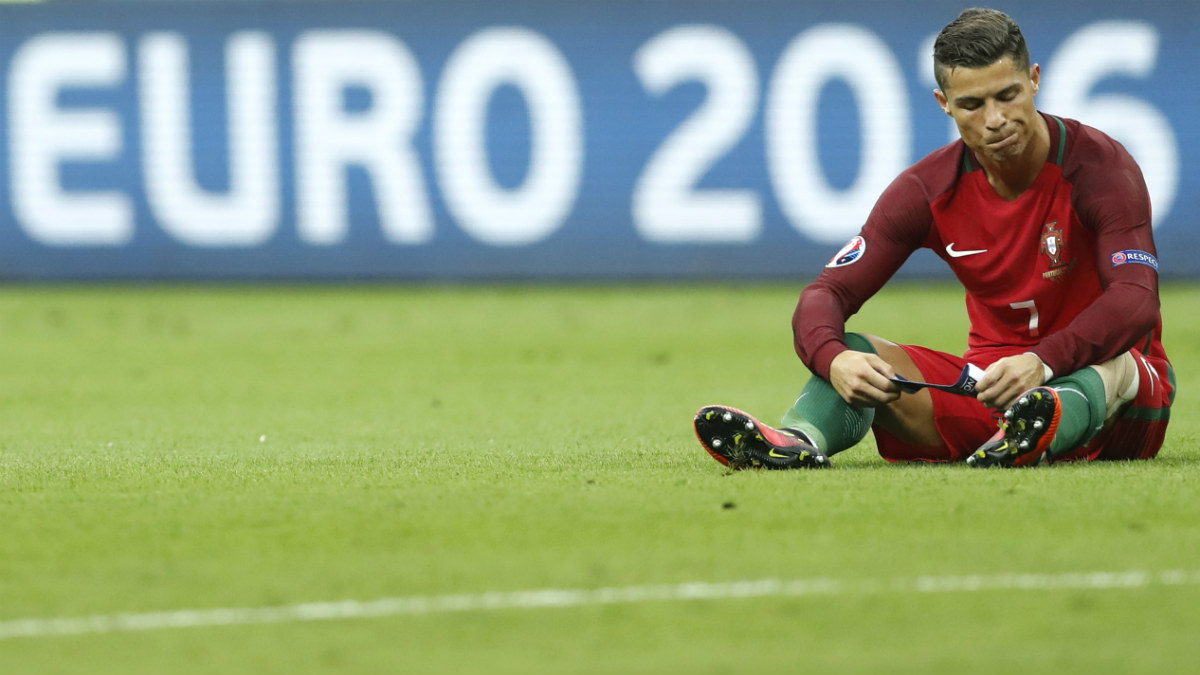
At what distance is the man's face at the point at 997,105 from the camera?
429 cm

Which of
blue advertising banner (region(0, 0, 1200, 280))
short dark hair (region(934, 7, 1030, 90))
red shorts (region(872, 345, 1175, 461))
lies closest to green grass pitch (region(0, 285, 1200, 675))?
red shorts (region(872, 345, 1175, 461))

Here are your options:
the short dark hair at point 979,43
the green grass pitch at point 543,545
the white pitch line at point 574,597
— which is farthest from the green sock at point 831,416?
the white pitch line at point 574,597

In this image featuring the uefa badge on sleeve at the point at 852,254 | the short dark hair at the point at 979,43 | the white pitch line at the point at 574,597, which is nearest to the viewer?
the white pitch line at the point at 574,597

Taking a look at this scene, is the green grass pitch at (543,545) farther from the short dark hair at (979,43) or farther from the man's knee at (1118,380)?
the short dark hair at (979,43)

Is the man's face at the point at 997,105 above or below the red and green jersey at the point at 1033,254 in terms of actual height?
above

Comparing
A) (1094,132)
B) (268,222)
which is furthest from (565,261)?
(1094,132)

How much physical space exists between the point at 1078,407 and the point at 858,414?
0.55m

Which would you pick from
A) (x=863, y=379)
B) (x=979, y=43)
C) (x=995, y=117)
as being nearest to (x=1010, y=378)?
(x=863, y=379)

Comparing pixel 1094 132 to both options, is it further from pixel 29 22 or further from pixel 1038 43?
pixel 29 22

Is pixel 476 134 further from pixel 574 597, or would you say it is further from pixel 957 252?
pixel 574 597

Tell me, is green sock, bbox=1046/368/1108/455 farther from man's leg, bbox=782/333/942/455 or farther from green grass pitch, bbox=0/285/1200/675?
man's leg, bbox=782/333/942/455

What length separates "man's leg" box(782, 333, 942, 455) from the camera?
4480 mm

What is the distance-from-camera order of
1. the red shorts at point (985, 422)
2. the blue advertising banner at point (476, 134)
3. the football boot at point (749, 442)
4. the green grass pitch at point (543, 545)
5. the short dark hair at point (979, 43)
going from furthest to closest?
the blue advertising banner at point (476, 134), the red shorts at point (985, 422), the football boot at point (749, 442), the short dark hair at point (979, 43), the green grass pitch at point (543, 545)

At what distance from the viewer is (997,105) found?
431cm
